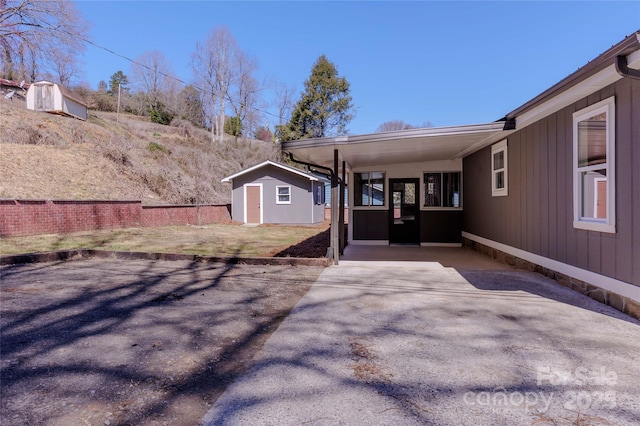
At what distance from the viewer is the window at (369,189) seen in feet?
34.7

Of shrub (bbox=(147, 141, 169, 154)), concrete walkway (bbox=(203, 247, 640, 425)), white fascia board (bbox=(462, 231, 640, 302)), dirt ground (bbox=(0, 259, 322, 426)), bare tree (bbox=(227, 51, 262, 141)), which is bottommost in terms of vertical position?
concrete walkway (bbox=(203, 247, 640, 425))

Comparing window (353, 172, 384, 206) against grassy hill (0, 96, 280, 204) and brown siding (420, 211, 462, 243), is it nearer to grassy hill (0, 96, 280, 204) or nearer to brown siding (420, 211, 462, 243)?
brown siding (420, 211, 462, 243)

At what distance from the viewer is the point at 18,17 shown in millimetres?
17422

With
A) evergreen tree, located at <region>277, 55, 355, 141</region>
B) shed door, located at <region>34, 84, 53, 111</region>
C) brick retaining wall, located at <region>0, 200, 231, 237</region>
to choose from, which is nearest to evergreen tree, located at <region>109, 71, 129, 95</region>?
shed door, located at <region>34, 84, 53, 111</region>

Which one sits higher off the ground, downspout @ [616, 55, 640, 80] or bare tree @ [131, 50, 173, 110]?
bare tree @ [131, 50, 173, 110]

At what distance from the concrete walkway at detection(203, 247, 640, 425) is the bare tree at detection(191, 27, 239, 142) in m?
33.2

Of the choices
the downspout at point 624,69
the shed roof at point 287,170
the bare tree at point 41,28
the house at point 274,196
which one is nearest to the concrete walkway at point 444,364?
the downspout at point 624,69

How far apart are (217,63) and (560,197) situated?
112 feet

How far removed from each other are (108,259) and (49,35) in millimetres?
15705

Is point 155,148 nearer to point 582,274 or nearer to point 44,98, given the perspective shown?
point 44,98

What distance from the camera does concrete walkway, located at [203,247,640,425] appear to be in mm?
2133

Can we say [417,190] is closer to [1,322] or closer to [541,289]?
[541,289]

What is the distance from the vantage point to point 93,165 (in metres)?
17.1

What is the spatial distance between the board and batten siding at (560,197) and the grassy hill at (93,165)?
14.2 metres
